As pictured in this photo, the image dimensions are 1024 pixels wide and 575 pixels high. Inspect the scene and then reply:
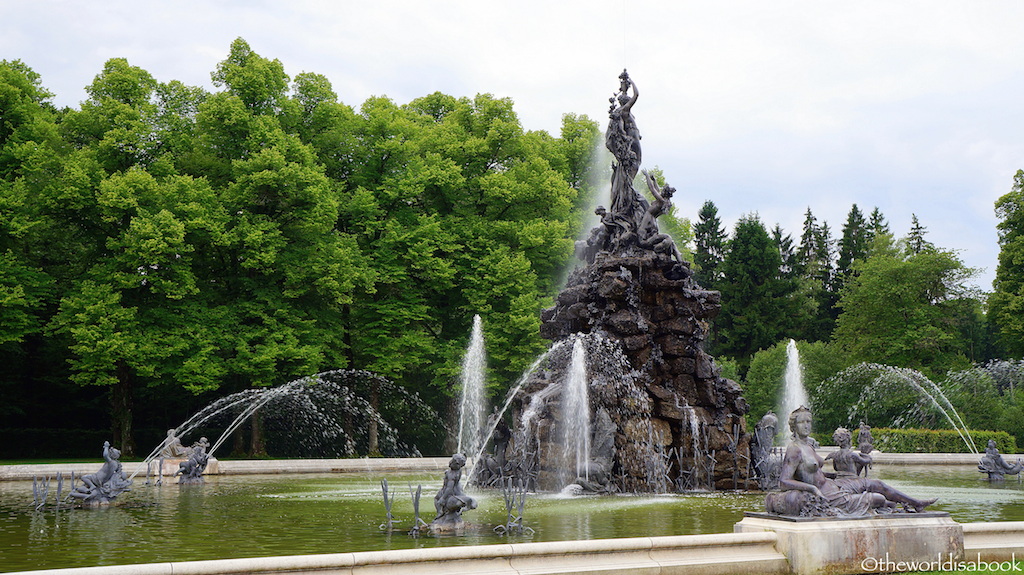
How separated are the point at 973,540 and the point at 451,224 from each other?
34052mm

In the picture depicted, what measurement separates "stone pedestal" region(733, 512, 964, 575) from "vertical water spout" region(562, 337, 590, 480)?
11.2m

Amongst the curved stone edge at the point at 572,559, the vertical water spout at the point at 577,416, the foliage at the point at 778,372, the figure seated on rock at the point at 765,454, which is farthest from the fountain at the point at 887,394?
the curved stone edge at the point at 572,559

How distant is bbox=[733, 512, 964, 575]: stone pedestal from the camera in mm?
10133

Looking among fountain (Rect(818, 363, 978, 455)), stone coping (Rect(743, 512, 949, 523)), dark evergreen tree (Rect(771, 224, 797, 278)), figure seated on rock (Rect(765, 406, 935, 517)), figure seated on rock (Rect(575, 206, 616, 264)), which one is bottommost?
stone coping (Rect(743, 512, 949, 523))

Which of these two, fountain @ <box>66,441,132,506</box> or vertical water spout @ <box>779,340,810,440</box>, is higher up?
vertical water spout @ <box>779,340,810,440</box>

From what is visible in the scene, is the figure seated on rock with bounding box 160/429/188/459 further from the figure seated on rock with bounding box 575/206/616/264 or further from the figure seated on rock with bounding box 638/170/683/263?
the figure seated on rock with bounding box 638/170/683/263

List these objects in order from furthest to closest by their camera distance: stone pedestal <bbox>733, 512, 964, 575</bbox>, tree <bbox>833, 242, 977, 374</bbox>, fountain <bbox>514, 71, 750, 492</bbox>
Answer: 1. tree <bbox>833, 242, 977, 374</bbox>
2. fountain <bbox>514, 71, 750, 492</bbox>
3. stone pedestal <bbox>733, 512, 964, 575</bbox>

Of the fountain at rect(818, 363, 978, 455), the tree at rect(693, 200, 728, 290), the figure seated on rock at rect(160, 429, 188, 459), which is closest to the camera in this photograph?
the figure seated on rock at rect(160, 429, 188, 459)

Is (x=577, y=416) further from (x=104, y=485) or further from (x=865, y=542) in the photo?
(x=865, y=542)

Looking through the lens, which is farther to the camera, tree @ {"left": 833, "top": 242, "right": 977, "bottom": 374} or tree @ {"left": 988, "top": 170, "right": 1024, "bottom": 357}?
tree @ {"left": 833, "top": 242, "right": 977, "bottom": 374}

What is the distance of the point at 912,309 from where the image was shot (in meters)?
53.6

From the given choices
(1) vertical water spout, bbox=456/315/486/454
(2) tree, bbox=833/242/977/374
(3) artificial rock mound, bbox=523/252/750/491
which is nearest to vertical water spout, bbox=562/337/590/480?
(3) artificial rock mound, bbox=523/252/750/491

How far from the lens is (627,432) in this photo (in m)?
22.5

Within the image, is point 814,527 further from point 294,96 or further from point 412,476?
point 294,96
